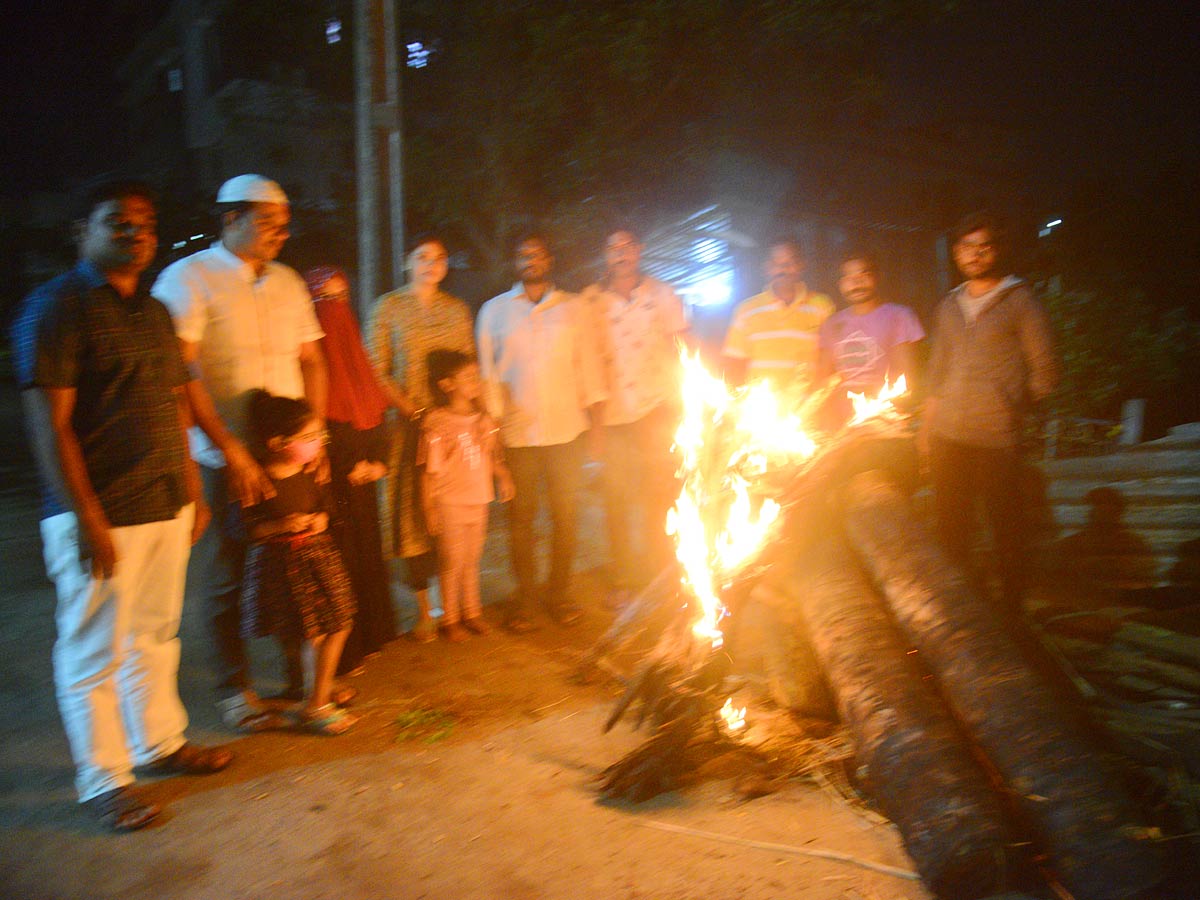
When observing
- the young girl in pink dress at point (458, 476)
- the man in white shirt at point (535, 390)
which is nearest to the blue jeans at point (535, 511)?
the man in white shirt at point (535, 390)

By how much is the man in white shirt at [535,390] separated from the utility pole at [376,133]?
1.34 m

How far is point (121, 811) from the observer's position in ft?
10.5

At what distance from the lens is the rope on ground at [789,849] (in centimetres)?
282

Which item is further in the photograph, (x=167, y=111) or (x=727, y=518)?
(x=167, y=111)

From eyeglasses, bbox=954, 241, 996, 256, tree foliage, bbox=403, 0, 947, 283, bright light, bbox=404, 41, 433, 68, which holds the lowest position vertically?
eyeglasses, bbox=954, 241, 996, 256

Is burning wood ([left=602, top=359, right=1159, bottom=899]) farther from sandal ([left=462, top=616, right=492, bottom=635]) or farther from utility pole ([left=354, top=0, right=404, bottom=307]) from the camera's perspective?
utility pole ([left=354, top=0, right=404, bottom=307])

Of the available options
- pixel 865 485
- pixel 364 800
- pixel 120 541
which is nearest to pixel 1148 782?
pixel 865 485

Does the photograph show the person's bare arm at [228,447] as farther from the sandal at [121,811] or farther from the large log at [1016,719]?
the large log at [1016,719]

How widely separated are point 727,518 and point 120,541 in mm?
2647

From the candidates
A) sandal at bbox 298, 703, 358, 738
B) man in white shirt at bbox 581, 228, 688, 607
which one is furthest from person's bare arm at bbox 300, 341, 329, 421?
man in white shirt at bbox 581, 228, 688, 607

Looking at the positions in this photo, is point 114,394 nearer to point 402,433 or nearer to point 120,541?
point 120,541

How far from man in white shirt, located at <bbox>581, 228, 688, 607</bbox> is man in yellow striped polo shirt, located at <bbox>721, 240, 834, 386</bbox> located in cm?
49

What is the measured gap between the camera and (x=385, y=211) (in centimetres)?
626

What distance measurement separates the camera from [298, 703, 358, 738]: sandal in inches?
156
